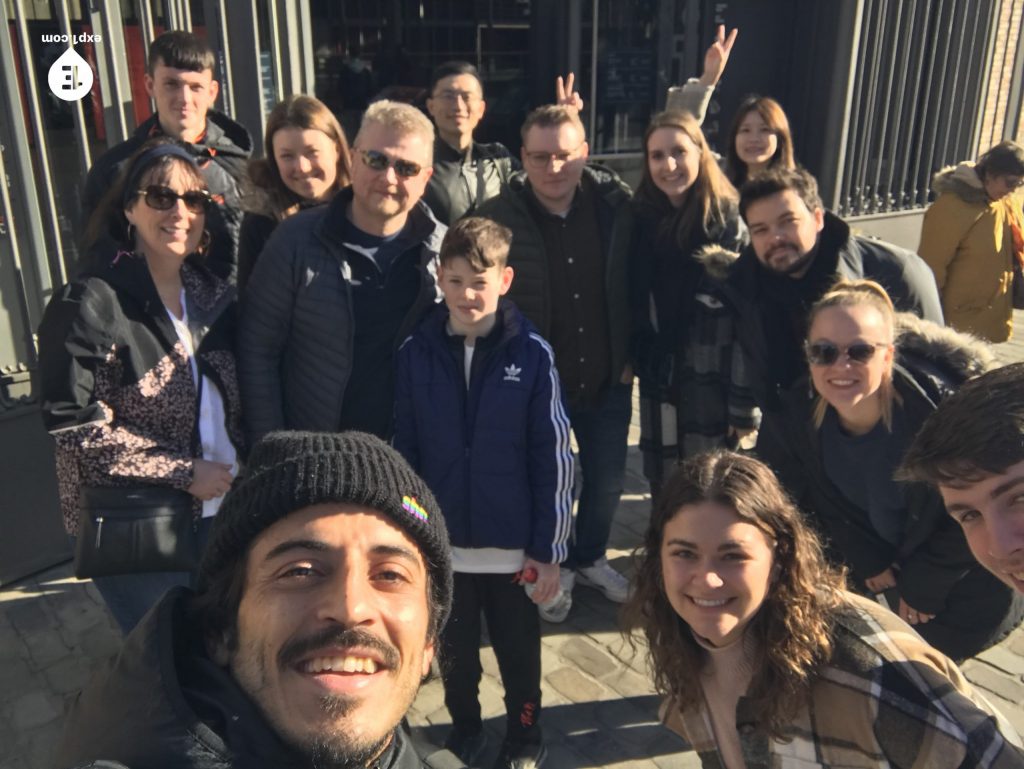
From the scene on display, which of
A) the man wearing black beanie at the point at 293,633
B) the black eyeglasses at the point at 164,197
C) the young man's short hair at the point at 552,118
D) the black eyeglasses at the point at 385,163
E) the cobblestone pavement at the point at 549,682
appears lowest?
the cobblestone pavement at the point at 549,682

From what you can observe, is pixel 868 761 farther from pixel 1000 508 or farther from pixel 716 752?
pixel 1000 508

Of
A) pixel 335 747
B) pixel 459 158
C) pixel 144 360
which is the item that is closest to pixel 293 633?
pixel 335 747

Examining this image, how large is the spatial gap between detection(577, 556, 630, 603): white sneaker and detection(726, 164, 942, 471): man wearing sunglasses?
1.24 m

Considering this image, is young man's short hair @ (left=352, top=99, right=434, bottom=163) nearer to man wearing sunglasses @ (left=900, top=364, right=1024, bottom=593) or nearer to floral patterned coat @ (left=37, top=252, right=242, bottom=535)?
floral patterned coat @ (left=37, top=252, right=242, bottom=535)

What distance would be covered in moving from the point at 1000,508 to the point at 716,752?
961 mm

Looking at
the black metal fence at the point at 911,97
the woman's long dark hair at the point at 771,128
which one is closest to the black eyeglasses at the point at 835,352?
the woman's long dark hair at the point at 771,128

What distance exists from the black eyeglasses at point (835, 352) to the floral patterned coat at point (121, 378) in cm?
193

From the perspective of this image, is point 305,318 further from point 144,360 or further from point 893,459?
point 893,459

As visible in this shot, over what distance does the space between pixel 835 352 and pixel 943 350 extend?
1.08ft

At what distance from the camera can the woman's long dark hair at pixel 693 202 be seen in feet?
12.1

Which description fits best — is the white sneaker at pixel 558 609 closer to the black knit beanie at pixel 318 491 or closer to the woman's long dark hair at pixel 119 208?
the woman's long dark hair at pixel 119 208

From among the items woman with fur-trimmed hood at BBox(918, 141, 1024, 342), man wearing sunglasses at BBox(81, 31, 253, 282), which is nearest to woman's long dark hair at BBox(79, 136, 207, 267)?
man wearing sunglasses at BBox(81, 31, 253, 282)

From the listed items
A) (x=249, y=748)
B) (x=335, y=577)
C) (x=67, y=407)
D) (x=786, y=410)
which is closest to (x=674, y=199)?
(x=786, y=410)

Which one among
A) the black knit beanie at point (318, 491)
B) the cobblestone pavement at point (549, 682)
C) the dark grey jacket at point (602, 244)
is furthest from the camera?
the dark grey jacket at point (602, 244)
